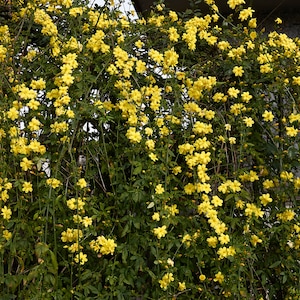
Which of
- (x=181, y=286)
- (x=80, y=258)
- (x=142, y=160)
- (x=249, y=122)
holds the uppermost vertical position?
(x=249, y=122)

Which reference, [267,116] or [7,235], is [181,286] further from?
[267,116]

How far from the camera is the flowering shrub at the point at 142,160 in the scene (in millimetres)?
2160

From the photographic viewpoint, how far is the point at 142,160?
224 centimetres

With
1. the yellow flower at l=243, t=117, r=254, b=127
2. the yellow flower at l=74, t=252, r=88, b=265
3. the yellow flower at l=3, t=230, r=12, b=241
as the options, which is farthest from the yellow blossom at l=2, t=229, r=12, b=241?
the yellow flower at l=243, t=117, r=254, b=127

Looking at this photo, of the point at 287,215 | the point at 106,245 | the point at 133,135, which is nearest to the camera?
the point at 106,245

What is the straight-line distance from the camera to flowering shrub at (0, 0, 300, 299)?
216cm

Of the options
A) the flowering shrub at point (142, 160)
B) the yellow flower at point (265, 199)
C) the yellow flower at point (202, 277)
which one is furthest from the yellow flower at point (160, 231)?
the yellow flower at point (265, 199)

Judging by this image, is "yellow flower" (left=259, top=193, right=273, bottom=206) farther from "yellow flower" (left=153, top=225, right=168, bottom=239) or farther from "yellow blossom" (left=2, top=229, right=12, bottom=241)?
"yellow blossom" (left=2, top=229, right=12, bottom=241)

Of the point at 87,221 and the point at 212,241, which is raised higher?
the point at 87,221

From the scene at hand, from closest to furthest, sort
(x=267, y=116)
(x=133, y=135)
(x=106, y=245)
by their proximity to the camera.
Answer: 1. (x=106, y=245)
2. (x=133, y=135)
3. (x=267, y=116)

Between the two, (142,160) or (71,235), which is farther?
(142,160)

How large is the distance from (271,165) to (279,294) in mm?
609

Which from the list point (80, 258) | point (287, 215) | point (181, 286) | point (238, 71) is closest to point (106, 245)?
point (80, 258)

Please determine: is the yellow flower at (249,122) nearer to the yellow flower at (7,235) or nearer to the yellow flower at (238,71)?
the yellow flower at (238,71)
